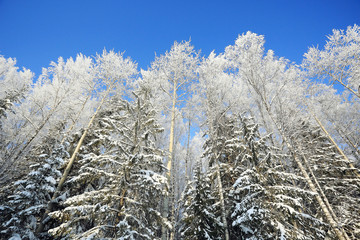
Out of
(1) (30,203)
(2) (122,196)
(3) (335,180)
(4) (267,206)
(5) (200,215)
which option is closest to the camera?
(2) (122,196)

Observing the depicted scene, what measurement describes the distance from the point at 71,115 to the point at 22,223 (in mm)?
6210

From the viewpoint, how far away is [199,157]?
10.1 m

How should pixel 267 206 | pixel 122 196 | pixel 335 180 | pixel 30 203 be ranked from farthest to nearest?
pixel 335 180
pixel 30 203
pixel 267 206
pixel 122 196

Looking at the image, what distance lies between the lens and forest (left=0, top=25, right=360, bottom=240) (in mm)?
5477

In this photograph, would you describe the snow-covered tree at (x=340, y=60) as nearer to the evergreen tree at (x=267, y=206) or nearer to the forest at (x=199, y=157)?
the forest at (x=199, y=157)

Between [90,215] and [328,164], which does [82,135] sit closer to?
[90,215]

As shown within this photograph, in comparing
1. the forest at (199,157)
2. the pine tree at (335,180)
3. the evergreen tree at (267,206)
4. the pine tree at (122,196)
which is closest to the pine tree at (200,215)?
the forest at (199,157)

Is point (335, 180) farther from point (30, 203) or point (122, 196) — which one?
point (30, 203)

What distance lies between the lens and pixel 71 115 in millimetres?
10461

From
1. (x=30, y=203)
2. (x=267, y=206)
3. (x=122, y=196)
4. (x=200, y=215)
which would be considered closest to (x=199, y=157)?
(x=200, y=215)

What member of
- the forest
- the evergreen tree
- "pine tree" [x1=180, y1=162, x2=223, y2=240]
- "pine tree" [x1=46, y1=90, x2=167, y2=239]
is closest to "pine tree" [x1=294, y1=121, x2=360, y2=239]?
the forest

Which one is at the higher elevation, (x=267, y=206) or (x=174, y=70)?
(x=174, y=70)

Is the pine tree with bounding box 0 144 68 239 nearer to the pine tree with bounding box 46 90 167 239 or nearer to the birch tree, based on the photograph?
the pine tree with bounding box 46 90 167 239

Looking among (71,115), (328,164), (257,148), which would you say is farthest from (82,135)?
(328,164)
